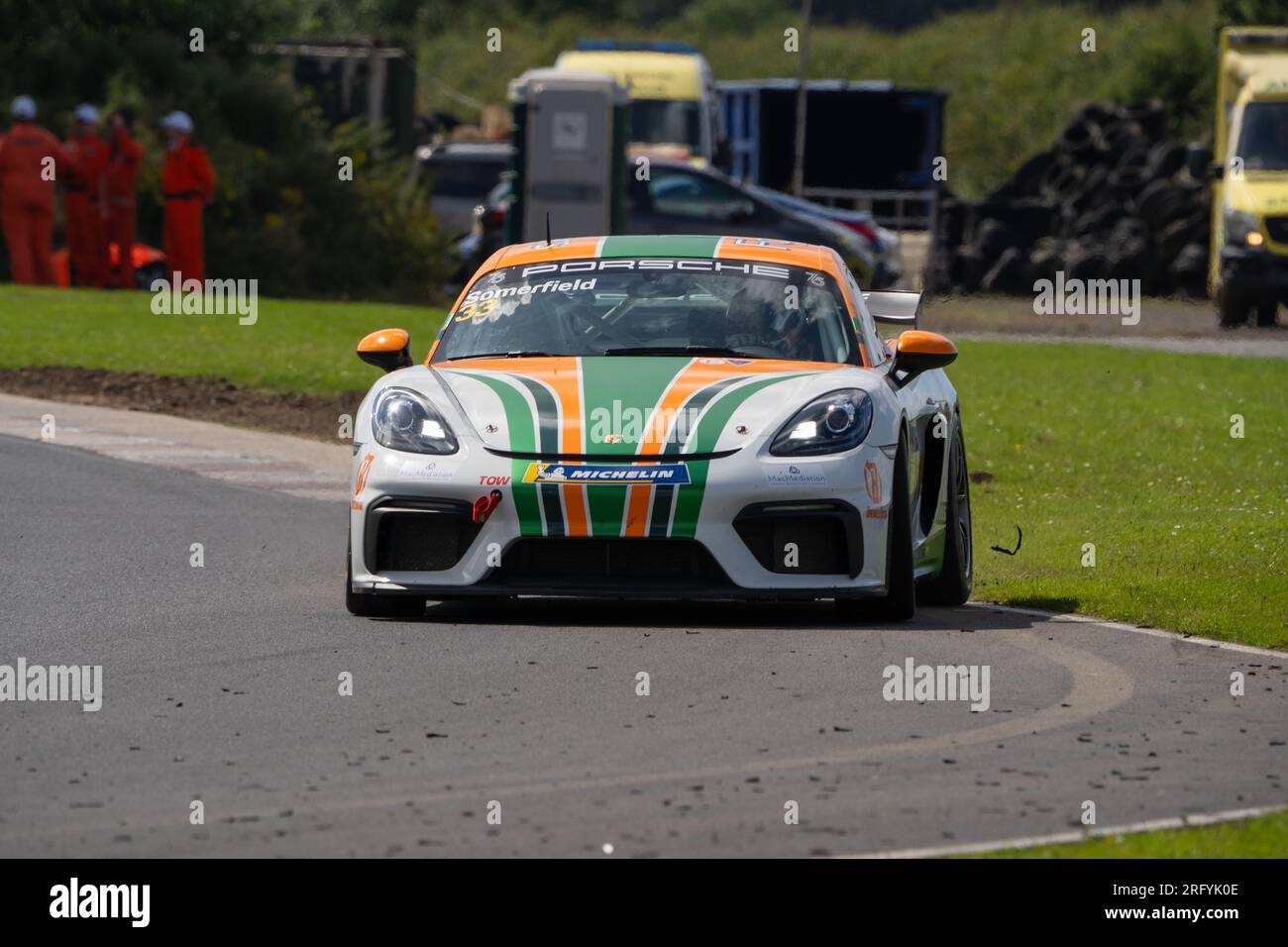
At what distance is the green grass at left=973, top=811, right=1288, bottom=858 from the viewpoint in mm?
5809

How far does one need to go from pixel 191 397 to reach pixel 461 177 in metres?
18.3

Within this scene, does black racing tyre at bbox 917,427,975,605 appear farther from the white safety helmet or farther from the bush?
the bush

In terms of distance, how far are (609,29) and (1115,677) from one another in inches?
2551

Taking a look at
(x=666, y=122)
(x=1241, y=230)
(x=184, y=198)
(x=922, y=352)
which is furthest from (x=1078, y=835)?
(x=666, y=122)

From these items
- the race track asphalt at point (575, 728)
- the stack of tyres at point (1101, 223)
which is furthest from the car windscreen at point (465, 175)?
the race track asphalt at point (575, 728)

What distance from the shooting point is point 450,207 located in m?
36.2

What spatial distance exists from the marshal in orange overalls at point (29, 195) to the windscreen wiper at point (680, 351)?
19.1 metres

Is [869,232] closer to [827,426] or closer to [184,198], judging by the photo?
[184,198]

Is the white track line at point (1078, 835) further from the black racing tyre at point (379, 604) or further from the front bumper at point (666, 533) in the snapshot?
the black racing tyre at point (379, 604)

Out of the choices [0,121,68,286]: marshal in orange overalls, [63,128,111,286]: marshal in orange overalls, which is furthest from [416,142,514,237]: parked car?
[0,121,68,286]: marshal in orange overalls

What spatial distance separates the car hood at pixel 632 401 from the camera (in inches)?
361

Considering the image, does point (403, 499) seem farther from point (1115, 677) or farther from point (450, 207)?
point (450, 207)

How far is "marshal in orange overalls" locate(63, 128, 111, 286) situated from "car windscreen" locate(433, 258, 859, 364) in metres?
18.2
